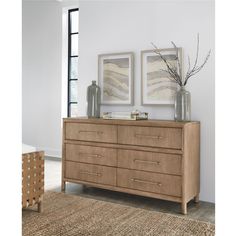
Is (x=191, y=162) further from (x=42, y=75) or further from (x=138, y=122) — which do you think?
(x=42, y=75)

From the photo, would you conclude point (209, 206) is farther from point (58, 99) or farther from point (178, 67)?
point (58, 99)

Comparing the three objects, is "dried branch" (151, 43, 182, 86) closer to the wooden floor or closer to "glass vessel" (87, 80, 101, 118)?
"glass vessel" (87, 80, 101, 118)

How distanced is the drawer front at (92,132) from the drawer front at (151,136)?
96mm

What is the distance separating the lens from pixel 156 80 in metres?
3.37

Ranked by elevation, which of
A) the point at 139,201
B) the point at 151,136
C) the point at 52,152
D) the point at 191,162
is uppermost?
the point at 151,136

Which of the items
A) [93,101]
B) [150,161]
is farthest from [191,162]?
[93,101]

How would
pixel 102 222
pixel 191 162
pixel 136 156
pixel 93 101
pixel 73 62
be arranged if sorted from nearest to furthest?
pixel 102 222
pixel 191 162
pixel 136 156
pixel 93 101
pixel 73 62

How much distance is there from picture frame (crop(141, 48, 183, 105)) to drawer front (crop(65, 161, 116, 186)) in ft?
2.76

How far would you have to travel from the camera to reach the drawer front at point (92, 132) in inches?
126

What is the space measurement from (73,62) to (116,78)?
1.90 meters

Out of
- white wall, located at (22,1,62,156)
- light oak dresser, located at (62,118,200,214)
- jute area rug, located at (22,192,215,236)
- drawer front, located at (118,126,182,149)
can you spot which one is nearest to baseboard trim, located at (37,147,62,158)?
white wall, located at (22,1,62,156)
